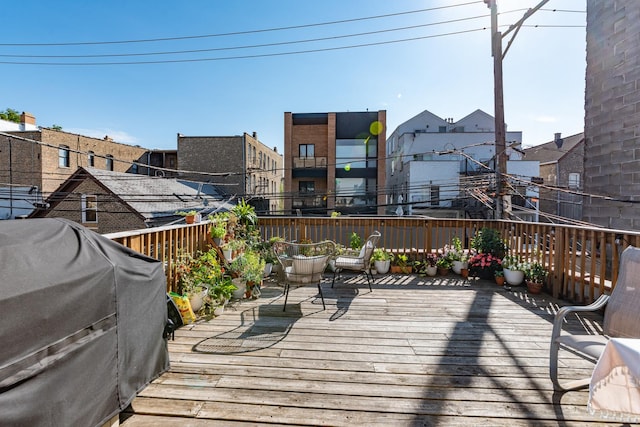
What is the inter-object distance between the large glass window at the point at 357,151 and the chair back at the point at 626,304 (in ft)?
63.6

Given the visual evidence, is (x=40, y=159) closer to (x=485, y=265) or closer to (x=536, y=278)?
(x=485, y=265)

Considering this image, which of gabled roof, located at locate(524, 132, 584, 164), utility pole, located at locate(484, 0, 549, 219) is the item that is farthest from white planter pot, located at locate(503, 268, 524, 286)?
gabled roof, located at locate(524, 132, 584, 164)

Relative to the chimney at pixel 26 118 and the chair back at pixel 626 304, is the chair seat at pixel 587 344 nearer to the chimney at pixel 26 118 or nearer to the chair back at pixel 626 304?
the chair back at pixel 626 304

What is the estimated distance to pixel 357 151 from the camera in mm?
21484

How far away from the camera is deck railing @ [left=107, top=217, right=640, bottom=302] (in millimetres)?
3461

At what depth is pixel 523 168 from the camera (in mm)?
21078

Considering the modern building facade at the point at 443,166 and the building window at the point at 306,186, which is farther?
the building window at the point at 306,186

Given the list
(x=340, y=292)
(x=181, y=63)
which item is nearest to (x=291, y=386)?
(x=340, y=292)

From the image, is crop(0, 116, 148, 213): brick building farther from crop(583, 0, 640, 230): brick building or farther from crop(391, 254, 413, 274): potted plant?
crop(583, 0, 640, 230): brick building

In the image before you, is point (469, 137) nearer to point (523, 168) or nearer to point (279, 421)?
point (523, 168)

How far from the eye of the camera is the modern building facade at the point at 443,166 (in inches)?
775

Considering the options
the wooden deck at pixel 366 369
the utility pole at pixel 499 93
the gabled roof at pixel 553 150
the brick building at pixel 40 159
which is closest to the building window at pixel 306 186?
the brick building at pixel 40 159

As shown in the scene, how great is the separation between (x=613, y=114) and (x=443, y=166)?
16.1 m

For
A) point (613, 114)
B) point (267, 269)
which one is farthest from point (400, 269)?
point (613, 114)
